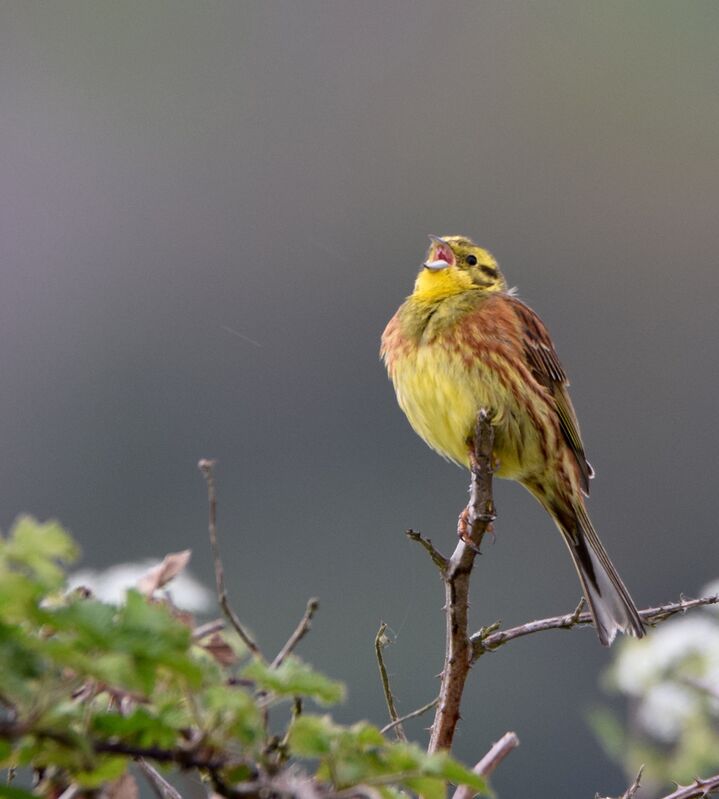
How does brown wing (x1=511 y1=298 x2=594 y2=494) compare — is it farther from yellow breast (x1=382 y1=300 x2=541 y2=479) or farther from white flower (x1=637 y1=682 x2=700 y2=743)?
white flower (x1=637 y1=682 x2=700 y2=743)

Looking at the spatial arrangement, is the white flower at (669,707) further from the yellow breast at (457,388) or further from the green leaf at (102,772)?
the green leaf at (102,772)

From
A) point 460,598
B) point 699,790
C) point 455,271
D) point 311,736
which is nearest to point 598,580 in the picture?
point 455,271

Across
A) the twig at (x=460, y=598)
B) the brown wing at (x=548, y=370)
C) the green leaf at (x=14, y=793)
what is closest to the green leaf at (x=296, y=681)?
the green leaf at (x=14, y=793)

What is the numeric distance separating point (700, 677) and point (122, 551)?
36.7 feet

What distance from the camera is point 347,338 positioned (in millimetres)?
18000

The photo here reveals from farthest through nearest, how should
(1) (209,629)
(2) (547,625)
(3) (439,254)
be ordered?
(3) (439,254), (2) (547,625), (1) (209,629)

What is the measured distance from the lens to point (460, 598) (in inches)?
97.7

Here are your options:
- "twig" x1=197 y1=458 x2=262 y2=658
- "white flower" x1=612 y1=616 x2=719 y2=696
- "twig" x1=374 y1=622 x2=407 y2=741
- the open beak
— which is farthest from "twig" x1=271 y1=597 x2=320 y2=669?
the open beak

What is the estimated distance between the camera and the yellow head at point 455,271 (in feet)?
15.4

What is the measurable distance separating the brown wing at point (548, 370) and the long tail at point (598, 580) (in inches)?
4.7

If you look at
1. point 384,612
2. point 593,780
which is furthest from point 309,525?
point 593,780

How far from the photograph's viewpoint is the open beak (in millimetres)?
4750

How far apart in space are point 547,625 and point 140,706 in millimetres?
1160

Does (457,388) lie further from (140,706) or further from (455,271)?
(140,706)
